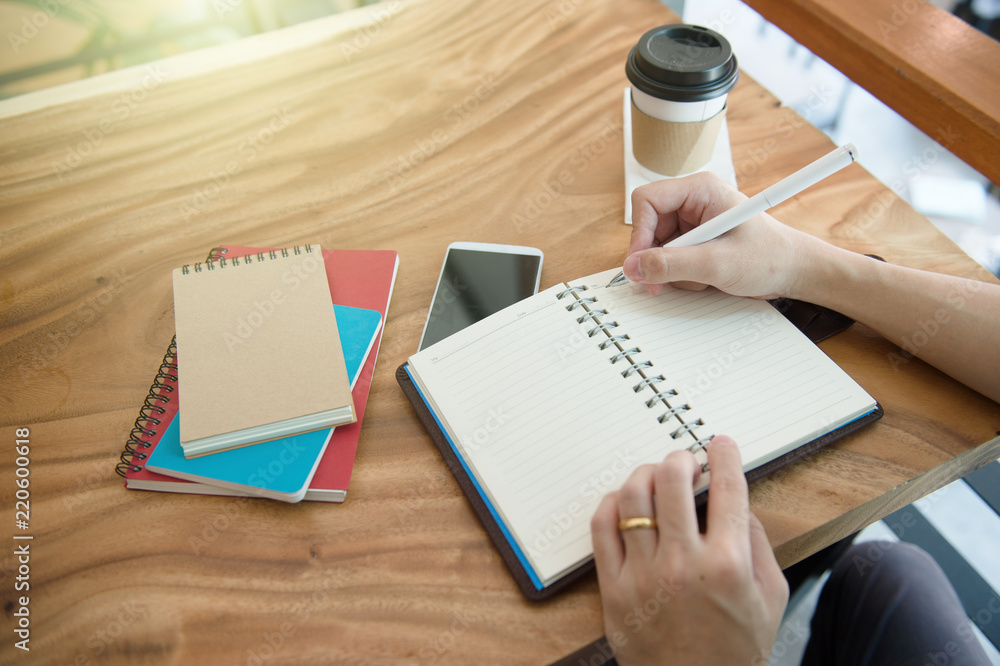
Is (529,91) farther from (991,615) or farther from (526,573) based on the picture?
(991,615)

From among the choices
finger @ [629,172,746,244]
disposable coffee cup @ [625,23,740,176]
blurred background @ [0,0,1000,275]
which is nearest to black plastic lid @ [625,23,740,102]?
disposable coffee cup @ [625,23,740,176]

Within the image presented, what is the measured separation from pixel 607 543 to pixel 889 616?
20.9 inches

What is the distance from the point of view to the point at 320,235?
811 mm

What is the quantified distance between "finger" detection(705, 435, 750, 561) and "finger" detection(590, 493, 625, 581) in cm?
8

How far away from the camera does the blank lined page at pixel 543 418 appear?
540mm

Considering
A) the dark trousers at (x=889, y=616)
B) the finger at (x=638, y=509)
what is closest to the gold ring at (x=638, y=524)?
the finger at (x=638, y=509)

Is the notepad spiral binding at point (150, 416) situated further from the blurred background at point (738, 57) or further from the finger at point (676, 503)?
the blurred background at point (738, 57)

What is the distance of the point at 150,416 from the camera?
0.64 meters

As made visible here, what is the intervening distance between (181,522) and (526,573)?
335mm

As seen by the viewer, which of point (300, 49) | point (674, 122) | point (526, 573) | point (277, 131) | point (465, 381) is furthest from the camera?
point (300, 49)

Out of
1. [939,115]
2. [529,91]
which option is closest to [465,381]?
[529,91]

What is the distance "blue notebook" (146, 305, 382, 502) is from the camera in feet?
1.89

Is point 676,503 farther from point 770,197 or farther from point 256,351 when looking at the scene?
point 256,351

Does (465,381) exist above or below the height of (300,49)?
below
